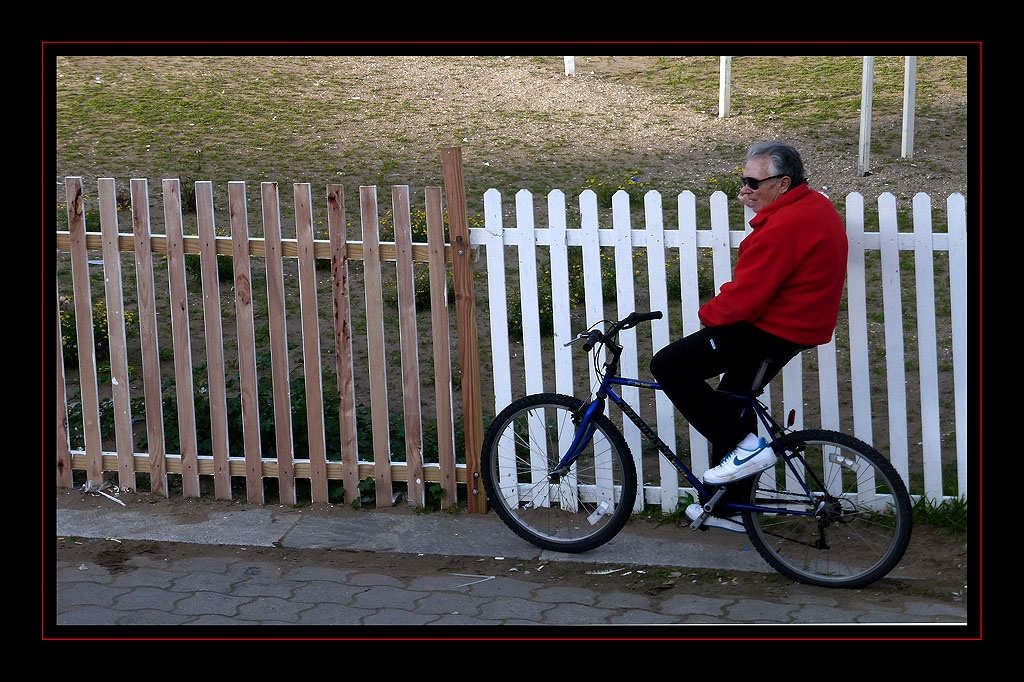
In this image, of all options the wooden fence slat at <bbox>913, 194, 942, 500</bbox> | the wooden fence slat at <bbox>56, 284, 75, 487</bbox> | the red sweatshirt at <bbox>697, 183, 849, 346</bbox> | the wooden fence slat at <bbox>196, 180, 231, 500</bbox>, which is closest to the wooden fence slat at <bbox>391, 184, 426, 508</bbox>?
the wooden fence slat at <bbox>196, 180, 231, 500</bbox>

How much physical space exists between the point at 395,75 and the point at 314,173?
183 inches

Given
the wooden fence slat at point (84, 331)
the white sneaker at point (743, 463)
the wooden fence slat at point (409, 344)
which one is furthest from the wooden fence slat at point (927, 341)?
the wooden fence slat at point (84, 331)

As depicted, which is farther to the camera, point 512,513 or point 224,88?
point 224,88

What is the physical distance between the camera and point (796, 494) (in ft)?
14.8

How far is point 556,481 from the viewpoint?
17.3 feet

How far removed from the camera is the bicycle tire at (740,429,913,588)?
14.2 ft

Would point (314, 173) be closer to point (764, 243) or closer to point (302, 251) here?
point (302, 251)

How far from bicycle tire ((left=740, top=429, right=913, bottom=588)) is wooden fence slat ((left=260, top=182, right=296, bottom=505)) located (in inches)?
89.1

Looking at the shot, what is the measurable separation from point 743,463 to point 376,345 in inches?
73.9

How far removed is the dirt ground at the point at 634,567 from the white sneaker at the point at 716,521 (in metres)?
0.19

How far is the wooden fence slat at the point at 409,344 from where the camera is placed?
5.09m

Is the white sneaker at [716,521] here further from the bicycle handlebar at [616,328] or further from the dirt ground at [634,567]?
the bicycle handlebar at [616,328]

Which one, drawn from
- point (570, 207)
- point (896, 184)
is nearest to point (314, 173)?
point (570, 207)

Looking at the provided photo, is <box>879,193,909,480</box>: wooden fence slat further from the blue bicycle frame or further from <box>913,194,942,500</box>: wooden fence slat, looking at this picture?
the blue bicycle frame
